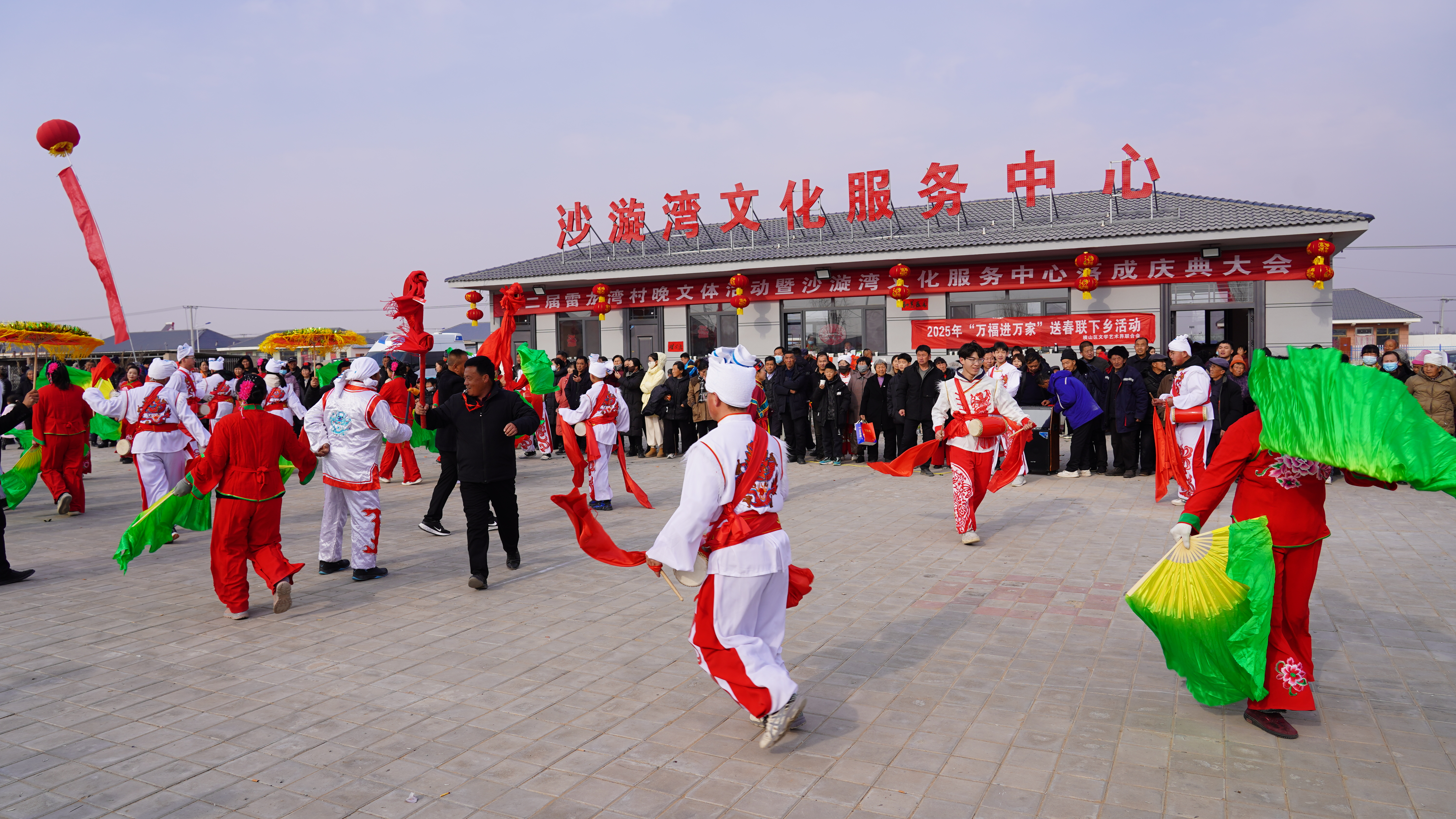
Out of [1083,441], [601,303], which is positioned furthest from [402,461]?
[1083,441]

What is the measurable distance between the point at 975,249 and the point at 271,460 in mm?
13972

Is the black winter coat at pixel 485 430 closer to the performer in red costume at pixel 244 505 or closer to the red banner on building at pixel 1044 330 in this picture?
the performer in red costume at pixel 244 505

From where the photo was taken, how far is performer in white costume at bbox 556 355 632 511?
988cm

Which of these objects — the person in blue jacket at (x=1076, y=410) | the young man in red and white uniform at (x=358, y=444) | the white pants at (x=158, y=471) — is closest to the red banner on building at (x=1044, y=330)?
the person in blue jacket at (x=1076, y=410)

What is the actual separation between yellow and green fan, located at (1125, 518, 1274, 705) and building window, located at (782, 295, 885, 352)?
48.7 feet

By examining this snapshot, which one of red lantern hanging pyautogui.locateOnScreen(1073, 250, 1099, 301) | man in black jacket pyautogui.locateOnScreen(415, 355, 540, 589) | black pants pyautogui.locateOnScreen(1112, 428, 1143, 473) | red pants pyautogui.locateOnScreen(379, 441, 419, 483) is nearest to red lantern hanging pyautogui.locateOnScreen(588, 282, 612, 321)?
red pants pyautogui.locateOnScreen(379, 441, 419, 483)

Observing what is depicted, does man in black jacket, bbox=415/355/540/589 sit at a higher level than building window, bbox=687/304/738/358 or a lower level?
lower

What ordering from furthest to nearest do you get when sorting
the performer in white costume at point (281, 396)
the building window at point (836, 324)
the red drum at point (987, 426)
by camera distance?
1. the building window at point (836, 324)
2. the performer in white costume at point (281, 396)
3. the red drum at point (987, 426)

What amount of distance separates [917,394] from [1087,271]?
5543 mm

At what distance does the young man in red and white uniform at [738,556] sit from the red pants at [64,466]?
9.87 m

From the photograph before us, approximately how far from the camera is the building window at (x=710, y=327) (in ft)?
66.5

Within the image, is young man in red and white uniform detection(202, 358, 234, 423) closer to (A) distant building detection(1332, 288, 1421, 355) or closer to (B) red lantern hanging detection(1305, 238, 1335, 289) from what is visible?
(B) red lantern hanging detection(1305, 238, 1335, 289)

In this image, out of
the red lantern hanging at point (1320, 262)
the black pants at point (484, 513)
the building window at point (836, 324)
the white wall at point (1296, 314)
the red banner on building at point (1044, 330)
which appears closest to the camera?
the black pants at point (484, 513)

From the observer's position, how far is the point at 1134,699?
4066 millimetres
